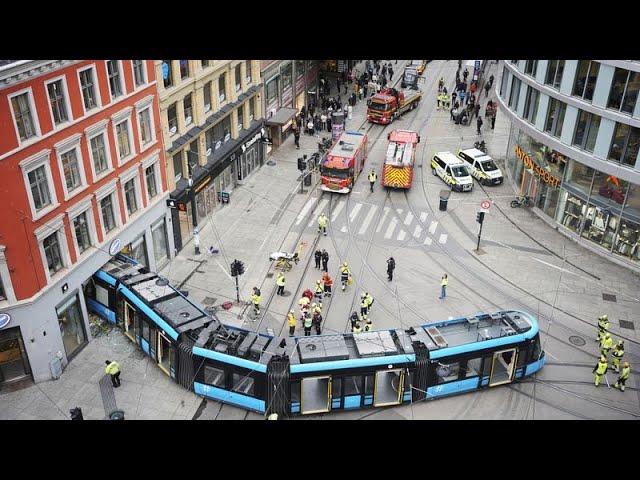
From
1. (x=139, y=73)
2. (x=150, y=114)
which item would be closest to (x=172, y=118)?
(x=150, y=114)

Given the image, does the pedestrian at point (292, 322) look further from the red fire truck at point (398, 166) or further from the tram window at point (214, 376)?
the red fire truck at point (398, 166)

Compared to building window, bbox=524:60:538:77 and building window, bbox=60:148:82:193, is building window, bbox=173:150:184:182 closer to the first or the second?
building window, bbox=60:148:82:193

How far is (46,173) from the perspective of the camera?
2591 centimetres

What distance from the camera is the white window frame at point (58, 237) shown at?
2597 centimetres

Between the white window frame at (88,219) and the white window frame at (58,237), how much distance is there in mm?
578

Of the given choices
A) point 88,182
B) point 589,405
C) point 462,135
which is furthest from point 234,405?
point 462,135

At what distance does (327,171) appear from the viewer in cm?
4559

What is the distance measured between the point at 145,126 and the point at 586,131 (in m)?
24.9

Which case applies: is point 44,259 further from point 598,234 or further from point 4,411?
point 598,234

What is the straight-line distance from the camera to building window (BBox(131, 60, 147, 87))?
101 feet

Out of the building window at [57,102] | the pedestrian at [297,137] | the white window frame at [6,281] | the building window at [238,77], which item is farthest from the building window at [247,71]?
the white window frame at [6,281]

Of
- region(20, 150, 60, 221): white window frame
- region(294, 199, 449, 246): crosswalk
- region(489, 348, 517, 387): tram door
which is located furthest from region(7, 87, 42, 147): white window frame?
region(489, 348, 517, 387): tram door

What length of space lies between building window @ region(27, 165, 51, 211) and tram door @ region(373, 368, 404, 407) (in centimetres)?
1570

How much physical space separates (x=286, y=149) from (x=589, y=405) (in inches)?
1341
